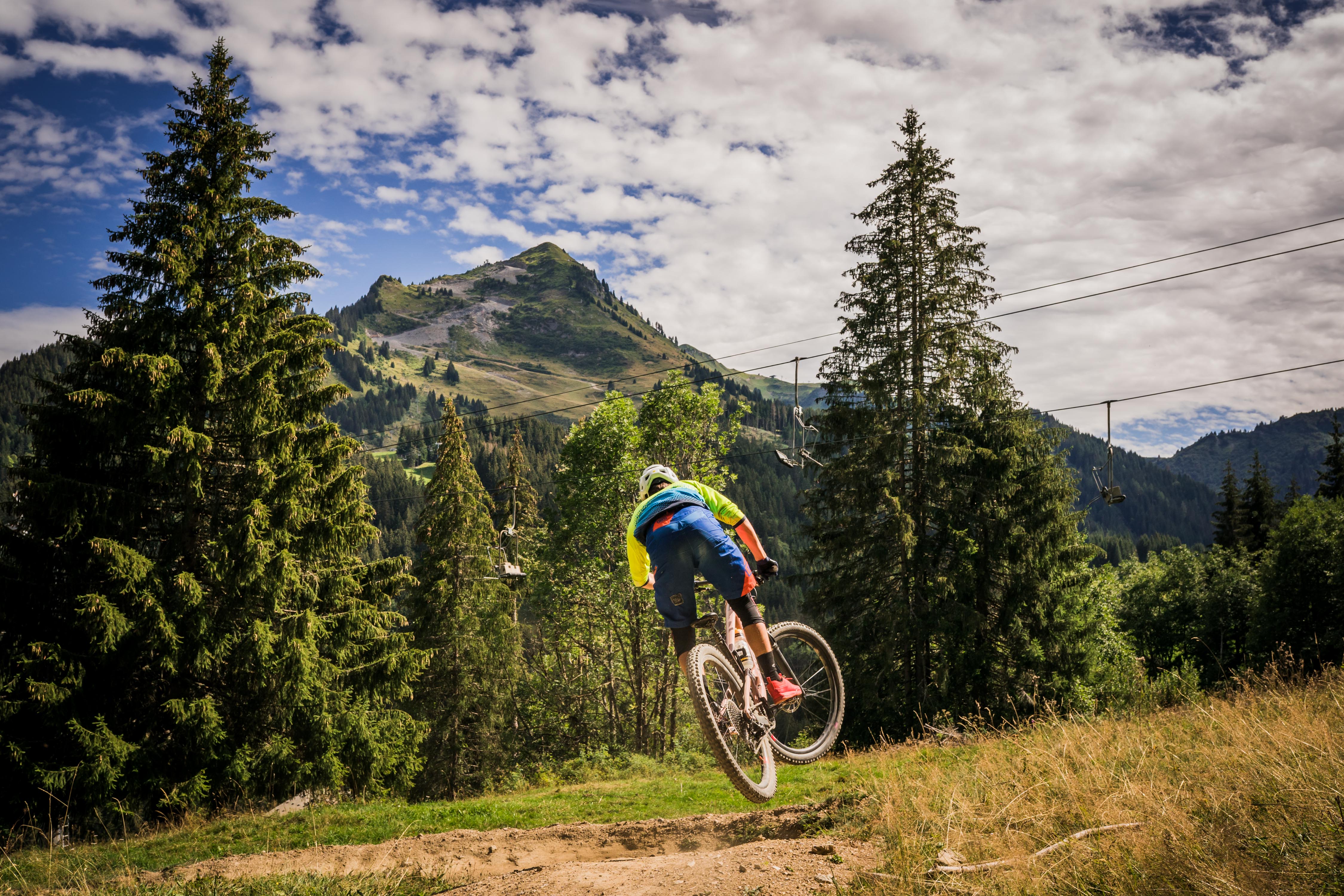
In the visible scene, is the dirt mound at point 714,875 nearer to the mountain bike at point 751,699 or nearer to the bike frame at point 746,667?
the mountain bike at point 751,699

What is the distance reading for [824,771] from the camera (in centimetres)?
1099

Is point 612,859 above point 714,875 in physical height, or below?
below

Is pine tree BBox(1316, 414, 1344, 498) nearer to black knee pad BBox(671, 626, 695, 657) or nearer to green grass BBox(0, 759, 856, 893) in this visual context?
green grass BBox(0, 759, 856, 893)

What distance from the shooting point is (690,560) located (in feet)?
18.1

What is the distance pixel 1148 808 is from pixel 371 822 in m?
10.4

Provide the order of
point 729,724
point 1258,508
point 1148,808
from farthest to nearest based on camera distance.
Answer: point 1258,508, point 729,724, point 1148,808

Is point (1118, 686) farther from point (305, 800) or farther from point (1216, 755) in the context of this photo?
point (305, 800)

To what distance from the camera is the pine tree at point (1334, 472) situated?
38656mm

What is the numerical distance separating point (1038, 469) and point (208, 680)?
22903 millimetres

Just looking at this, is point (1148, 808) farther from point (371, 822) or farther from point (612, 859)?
point (371, 822)

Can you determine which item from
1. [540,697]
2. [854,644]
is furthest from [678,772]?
[540,697]

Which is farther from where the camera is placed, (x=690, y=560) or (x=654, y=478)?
(x=654, y=478)

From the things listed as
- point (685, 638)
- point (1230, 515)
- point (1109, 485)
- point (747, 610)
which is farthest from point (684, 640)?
point (1230, 515)

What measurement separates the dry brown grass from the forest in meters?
2.82
